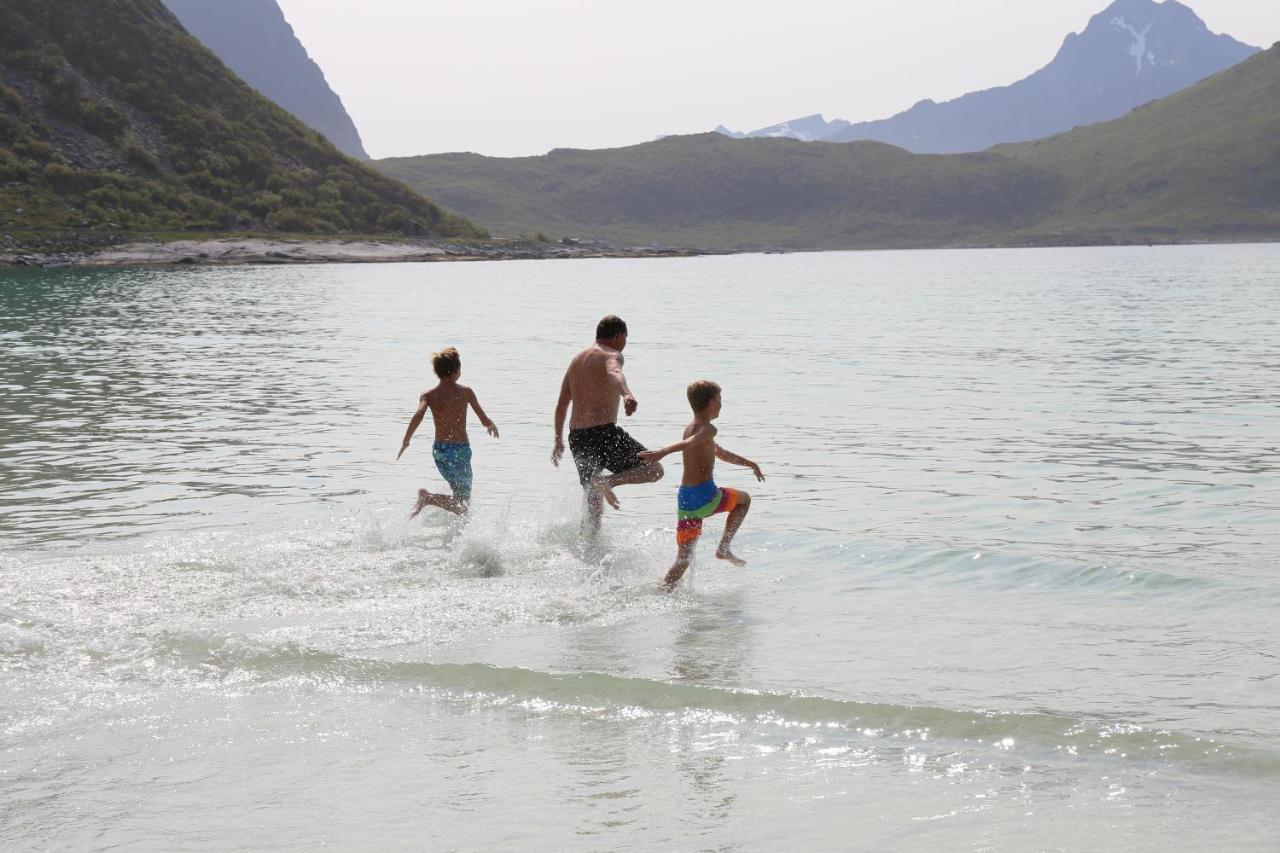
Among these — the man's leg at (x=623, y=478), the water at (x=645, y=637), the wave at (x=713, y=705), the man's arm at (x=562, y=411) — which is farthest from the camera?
the man's arm at (x=562, y=411)

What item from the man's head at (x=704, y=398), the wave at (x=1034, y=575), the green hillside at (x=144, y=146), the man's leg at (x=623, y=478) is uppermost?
the green hillside at (x=144, y=146)

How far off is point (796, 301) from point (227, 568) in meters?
61.9

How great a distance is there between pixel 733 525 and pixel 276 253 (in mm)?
114726

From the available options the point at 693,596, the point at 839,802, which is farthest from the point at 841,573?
the point at 839,802

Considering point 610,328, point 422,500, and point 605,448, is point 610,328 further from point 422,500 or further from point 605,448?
point 422,500

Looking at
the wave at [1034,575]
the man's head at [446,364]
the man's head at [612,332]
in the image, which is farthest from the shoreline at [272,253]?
the wave at [1034,575]

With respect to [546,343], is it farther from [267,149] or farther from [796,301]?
[267,149]

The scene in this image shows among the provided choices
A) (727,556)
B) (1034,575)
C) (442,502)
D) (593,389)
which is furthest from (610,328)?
(1034,575)

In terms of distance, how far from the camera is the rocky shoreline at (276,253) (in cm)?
10573

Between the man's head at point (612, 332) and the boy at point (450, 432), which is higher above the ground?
the man's head at point (612, 332)

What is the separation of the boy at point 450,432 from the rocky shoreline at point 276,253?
317 ft

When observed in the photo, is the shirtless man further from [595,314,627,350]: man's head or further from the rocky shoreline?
the rocky shoreline

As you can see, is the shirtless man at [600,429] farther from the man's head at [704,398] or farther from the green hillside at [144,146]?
the green hillside at [144,146]

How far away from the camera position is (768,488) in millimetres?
16234
